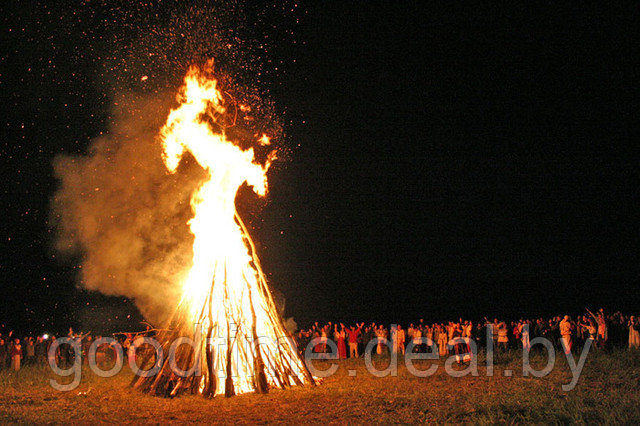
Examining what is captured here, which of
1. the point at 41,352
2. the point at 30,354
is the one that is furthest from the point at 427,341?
the point at 30,354

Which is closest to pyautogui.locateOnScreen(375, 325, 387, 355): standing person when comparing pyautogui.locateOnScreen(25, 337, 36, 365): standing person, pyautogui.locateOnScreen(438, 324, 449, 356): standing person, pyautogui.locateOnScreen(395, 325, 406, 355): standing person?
pyautogui.locateOnScreen(395, 325, 406, 355): standing person

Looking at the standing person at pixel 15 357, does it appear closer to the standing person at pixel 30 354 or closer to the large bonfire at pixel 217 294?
the standing person at pixel 30 354

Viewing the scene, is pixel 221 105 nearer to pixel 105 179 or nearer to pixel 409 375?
pixel 105 179

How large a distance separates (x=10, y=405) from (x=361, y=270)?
3372 centimetres

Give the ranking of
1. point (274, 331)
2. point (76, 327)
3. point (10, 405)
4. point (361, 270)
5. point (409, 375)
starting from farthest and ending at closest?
point (361, 270) < point (76, 327) < point (409, 375) < point (274, 331) < point (10, 405)

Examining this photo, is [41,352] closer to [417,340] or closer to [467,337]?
[417,340]

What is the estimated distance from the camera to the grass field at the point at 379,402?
848cm

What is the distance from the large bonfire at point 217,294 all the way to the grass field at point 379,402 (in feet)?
1.75

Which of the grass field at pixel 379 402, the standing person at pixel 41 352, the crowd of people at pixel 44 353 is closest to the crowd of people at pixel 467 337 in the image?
the grass field at pixel 379 402

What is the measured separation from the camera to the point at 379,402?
32.0 feet

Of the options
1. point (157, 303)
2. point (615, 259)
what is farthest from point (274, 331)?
point (615, 259)

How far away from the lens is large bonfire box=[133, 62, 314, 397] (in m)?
10.9

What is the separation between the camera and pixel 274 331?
1202cm

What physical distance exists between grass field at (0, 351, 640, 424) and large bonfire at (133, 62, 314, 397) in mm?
534
